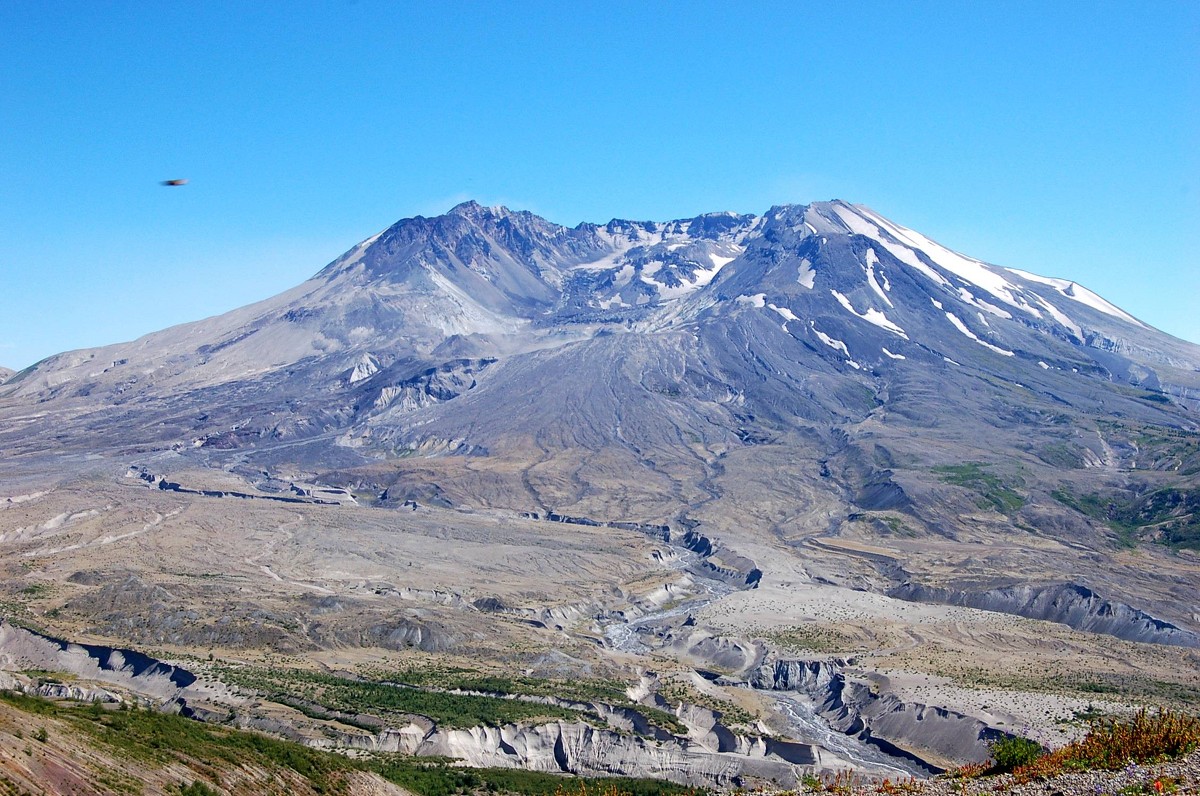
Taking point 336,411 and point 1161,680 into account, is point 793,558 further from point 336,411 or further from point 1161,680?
point 336,411

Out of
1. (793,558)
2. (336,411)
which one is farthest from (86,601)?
(336,411)

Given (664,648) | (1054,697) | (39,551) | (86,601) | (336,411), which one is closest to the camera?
(1054,697)

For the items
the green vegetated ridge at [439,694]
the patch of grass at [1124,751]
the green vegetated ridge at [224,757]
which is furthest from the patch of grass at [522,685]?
the patch of grass at [1124,751]

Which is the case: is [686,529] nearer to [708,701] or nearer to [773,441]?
[773,441]

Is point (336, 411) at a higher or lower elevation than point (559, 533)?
higher

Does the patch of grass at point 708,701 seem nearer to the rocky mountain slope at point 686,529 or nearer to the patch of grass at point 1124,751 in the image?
the rocky mountain slope at point 686,529

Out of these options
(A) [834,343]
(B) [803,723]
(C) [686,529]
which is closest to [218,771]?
(B) [803,723]
